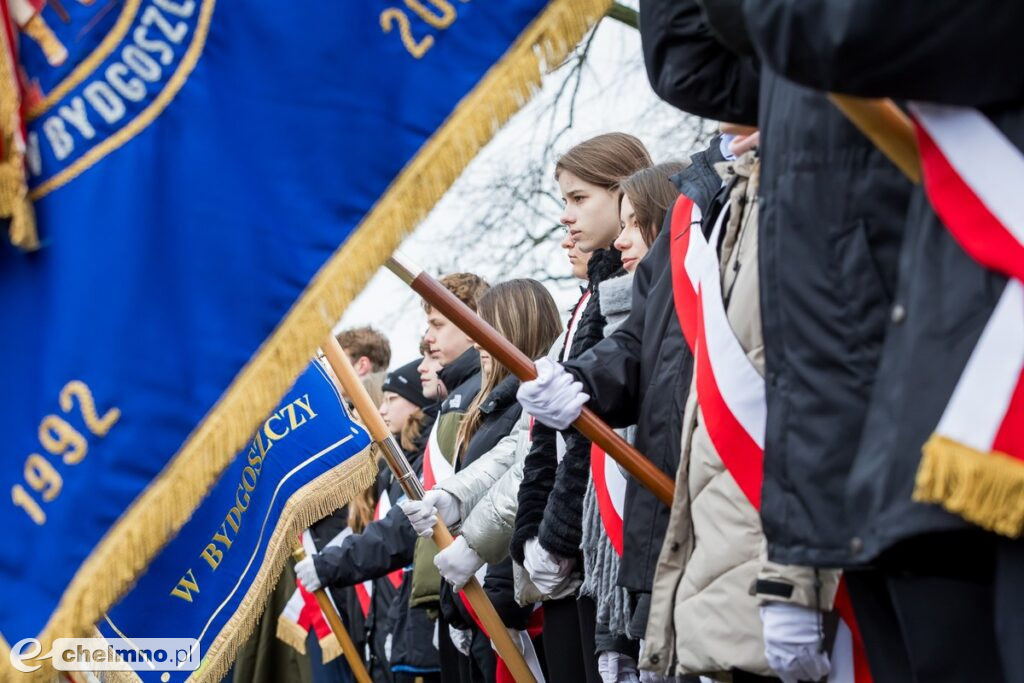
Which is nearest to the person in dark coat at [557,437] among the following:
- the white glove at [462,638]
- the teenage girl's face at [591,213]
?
the teenage girl's face at [591,213]

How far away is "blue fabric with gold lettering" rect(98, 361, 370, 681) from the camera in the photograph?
18.6 feet

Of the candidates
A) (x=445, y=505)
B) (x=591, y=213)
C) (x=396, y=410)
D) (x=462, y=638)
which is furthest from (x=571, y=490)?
(x=396, y=410)

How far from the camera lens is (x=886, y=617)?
2.86 m

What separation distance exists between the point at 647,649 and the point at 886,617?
0.85 m

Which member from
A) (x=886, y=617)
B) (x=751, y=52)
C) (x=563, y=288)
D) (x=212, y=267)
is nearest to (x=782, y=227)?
(x=751, y=52)

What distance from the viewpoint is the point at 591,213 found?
18.5 feet

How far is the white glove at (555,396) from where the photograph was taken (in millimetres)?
4219

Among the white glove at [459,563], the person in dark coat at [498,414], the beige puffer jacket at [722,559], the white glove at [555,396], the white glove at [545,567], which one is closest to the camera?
the beige puffer jacket at [722,559]

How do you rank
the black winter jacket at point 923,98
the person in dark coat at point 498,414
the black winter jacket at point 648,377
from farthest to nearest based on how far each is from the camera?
the person in dark coat at point 498,414 < the black winter jacket at point 648,377 < the black winter jacket at point 923,98

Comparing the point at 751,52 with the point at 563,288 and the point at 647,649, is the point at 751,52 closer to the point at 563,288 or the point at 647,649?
the point at 647,649

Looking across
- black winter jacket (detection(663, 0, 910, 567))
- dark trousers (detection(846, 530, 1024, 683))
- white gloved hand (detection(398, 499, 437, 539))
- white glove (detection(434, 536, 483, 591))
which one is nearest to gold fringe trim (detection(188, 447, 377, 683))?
white gloved hand (detection(398, 499, 437, 539))

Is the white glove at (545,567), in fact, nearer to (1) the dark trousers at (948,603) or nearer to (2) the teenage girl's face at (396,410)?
(1) the dark trousers at (948,603)

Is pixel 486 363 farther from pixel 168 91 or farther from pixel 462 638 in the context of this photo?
Answer: pixel 168 91

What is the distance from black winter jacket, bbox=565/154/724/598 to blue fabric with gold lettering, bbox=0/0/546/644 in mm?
1146
